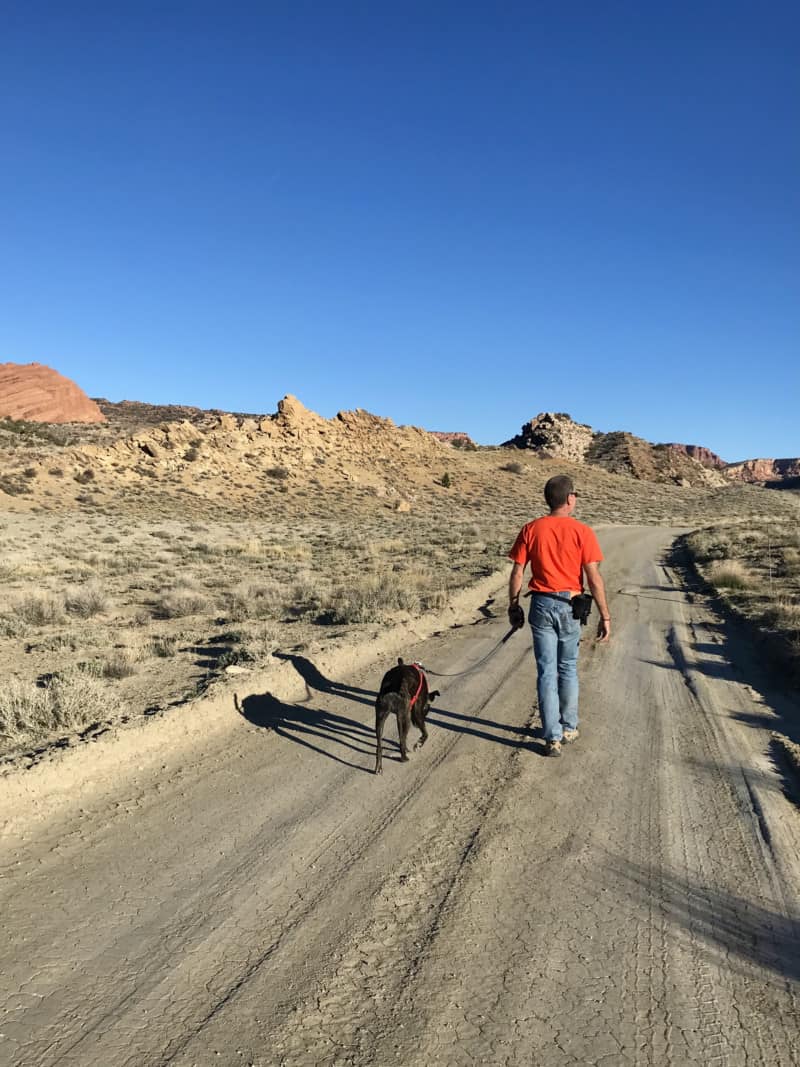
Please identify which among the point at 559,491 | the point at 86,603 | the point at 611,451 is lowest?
the point at 86,603

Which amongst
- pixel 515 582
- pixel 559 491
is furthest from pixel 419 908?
pixel 559 491

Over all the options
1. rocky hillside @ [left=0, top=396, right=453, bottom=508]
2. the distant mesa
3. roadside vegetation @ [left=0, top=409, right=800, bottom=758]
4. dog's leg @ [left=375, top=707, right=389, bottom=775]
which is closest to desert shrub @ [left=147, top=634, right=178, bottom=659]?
roadside vegetation @ [left=0, top=409, right=800, bottom=758]

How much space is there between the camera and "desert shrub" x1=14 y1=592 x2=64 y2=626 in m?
12.1

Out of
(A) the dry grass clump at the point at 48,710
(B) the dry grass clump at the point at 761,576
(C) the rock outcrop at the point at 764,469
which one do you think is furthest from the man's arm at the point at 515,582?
(C) the rock outcrop at the point at 764,469

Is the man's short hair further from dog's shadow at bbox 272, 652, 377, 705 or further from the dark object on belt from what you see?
dog's shadow at bbox 272, 652, 377, 705

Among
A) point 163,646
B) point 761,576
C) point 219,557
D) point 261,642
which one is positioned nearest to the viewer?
point 261,642

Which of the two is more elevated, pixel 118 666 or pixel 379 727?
pixel 379 727

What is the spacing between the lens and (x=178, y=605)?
43.1 feet

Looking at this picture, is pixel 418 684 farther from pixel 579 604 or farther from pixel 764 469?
pixel 764 469

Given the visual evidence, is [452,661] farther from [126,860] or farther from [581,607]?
[126,860]

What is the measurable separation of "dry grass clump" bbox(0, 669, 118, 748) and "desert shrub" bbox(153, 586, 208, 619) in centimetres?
606

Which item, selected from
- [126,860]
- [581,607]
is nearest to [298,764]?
[126,860]

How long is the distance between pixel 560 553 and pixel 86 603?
1133 centimetres

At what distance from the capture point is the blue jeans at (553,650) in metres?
5.38
